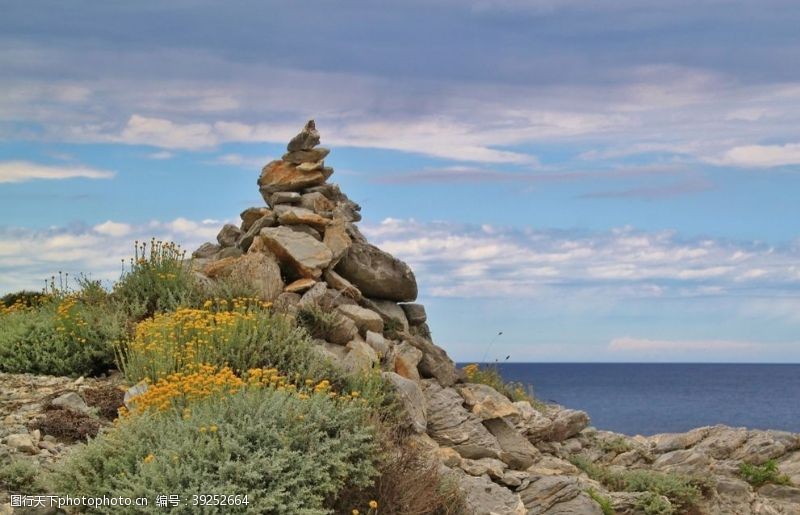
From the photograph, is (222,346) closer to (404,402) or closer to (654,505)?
(404,402)

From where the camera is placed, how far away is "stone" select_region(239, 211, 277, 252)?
17109 mm

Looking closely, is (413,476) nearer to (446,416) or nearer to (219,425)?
(219,425)

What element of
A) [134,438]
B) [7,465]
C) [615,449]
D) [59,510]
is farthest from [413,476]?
[615,449]

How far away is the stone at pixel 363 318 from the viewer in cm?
1531

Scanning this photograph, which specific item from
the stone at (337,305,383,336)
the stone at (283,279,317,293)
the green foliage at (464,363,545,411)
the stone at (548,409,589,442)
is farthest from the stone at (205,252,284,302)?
the stone at (548,409,589,442)

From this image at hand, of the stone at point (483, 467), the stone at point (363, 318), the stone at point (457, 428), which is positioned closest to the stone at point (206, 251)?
the stone at point (363, 318)

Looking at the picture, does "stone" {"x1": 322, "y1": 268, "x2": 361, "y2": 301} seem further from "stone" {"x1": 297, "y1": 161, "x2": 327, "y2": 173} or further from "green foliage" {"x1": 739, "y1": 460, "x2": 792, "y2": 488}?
"green foliage" {"x1": 739, "y1": 460, "x2": 792, "y2": 488}

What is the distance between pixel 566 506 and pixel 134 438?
19.8 feet

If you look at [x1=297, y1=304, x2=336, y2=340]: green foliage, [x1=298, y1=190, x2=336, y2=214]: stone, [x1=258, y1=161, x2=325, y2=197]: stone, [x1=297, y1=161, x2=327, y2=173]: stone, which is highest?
[x1=297, y1=161, x2=327, y2=173]: stone

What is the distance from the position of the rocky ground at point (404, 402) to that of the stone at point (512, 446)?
0.07ft

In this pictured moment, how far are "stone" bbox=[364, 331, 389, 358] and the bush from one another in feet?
4.68

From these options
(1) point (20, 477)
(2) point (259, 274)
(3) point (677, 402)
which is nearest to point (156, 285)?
(2) point (259, 274)

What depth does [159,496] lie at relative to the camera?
9.15 metres

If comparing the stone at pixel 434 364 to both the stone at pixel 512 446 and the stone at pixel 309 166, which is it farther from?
→ the stone at pixel 309 166
